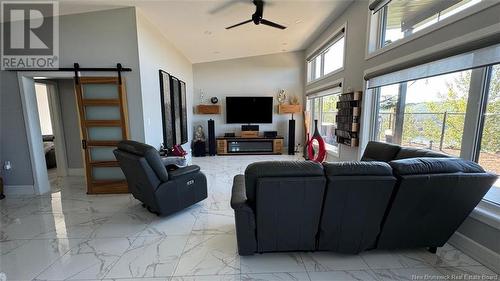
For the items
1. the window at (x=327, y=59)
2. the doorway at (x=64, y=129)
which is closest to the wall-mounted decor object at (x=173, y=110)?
the doorway at (x=64, y=129)

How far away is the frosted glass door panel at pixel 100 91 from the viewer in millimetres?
3441

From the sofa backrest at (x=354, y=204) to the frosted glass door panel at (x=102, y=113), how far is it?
10.9ft

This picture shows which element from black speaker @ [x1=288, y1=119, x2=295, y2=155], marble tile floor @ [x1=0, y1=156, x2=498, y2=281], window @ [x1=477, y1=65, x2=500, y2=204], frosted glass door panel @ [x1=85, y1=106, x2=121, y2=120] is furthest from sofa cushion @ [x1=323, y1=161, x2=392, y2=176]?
black speaker @ [x1=288, y1=119, x2=295, y2=155]

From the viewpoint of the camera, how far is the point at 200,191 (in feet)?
10.2

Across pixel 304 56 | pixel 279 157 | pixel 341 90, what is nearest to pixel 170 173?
pixel 341 90

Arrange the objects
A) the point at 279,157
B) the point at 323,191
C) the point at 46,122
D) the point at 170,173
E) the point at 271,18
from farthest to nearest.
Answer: the point at 279,157
the point at 46,122
the point at 271,18
the point at 170,173
the point at 323,191

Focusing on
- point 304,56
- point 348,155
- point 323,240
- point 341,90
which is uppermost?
point 304,56

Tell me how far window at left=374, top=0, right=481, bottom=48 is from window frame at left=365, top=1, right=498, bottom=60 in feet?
0.09

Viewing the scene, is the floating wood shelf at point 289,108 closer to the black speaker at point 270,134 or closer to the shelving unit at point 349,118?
the black speaker at point 270,134

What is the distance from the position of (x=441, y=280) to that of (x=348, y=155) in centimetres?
263

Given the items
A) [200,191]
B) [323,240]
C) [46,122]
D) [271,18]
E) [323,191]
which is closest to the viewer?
[323,191]

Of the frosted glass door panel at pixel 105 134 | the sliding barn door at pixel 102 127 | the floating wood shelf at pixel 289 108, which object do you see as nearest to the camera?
the sliding barn door at pixel 102 127

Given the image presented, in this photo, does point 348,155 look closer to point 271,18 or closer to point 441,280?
point 441,280

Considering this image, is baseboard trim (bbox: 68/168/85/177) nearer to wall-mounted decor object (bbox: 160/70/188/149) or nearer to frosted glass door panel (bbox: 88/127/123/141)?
frosted glass door panel (bbox: 88/127/123/141)
